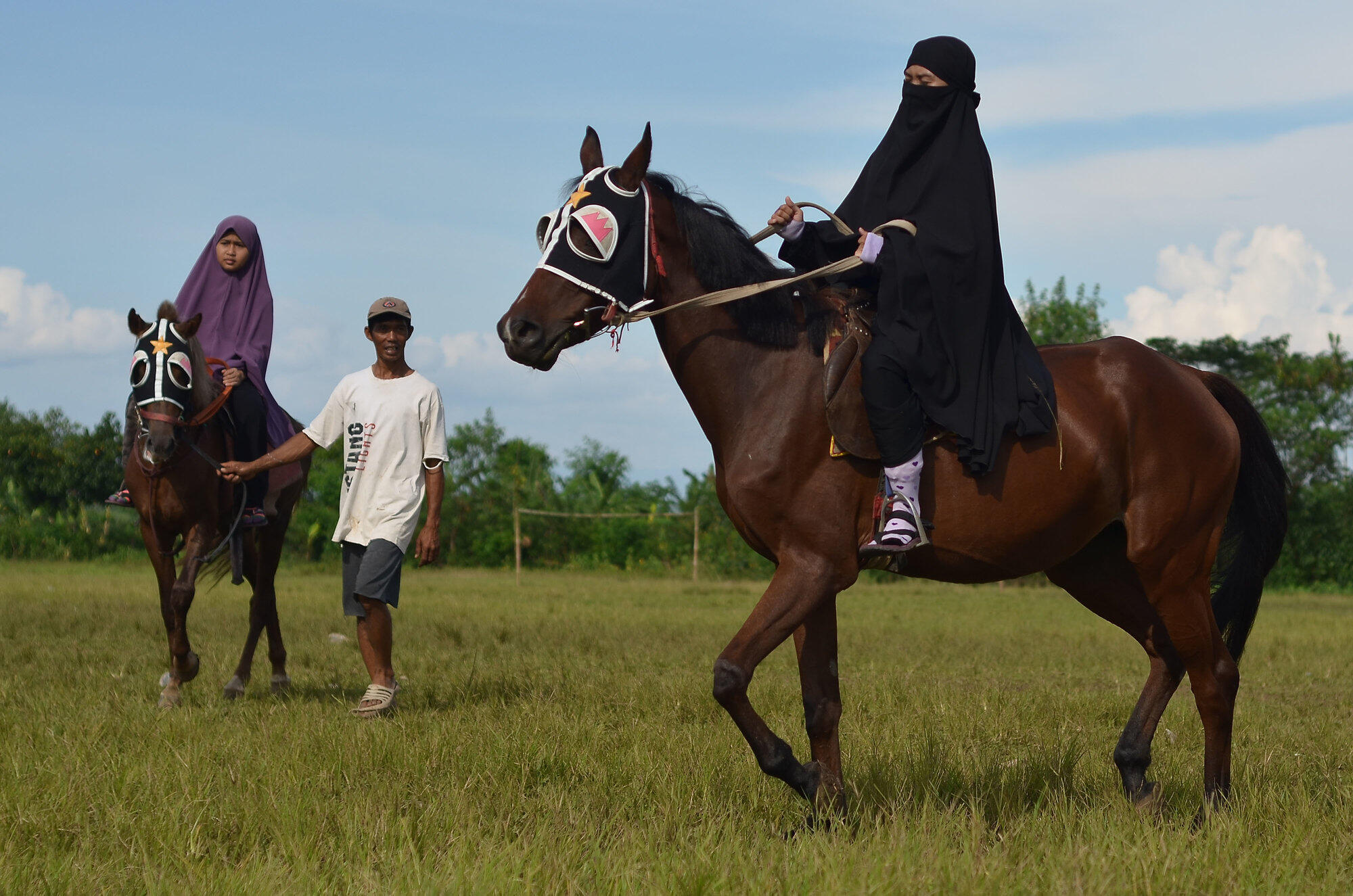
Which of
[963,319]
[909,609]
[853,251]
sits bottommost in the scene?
[909,609]

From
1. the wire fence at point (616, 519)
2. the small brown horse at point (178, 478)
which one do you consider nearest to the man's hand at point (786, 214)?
the small brown horse at point (178, 478)

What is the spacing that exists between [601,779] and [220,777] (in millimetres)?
1575

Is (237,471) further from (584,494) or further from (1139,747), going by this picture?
(584,494)

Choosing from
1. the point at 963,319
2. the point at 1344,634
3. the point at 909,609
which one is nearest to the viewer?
the point at 963,319

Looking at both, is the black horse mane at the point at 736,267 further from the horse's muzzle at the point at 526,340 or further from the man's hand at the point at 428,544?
the man's hand at the point at 428,544

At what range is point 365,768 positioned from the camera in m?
5.36

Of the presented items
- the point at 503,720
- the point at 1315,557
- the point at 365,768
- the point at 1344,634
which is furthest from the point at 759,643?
the point at 1315,557

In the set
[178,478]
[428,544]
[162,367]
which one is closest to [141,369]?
[162,367]

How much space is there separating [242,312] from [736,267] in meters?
5.91

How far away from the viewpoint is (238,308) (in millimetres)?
9484

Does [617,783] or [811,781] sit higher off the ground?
[811,781]

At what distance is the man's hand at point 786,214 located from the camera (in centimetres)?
490

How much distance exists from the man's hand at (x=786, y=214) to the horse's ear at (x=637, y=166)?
0.61 m

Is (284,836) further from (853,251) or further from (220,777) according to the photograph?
(853,251)
